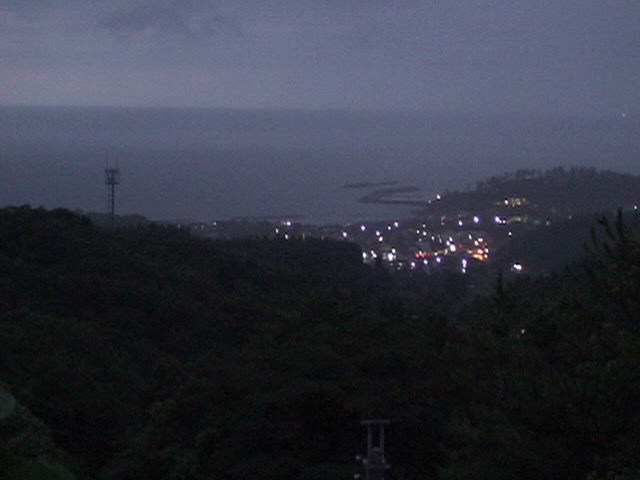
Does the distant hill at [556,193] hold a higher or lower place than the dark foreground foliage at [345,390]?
higher

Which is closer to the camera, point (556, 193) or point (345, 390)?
point (345, 390)

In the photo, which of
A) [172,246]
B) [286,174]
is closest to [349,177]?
[286,174]

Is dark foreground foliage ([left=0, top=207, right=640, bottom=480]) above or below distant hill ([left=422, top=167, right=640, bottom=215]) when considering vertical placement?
below

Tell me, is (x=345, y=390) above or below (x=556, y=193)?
below

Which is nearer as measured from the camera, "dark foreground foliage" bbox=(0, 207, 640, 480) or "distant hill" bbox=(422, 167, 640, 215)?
"dark foreground foliage" bbox=(0, 207, 640, 480)

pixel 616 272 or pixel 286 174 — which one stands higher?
pixel 286 174

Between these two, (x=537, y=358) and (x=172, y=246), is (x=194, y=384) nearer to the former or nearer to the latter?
(x=537, y=358)

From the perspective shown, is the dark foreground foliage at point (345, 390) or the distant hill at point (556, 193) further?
the distant hill at point (556, 193)

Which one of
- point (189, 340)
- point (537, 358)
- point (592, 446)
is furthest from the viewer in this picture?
point (189, 340)
